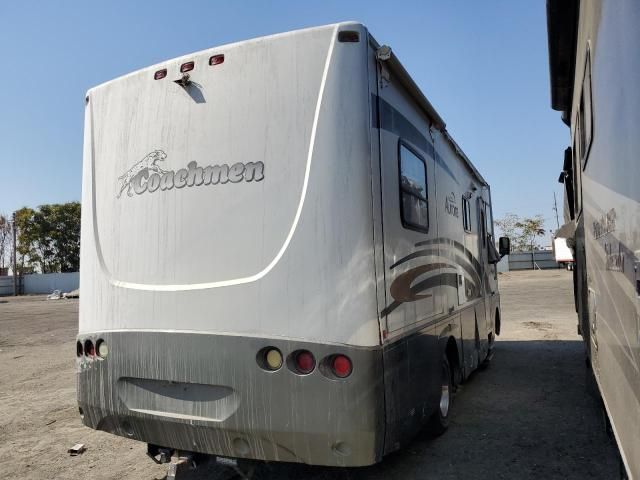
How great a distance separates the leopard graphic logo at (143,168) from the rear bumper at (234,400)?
111cm

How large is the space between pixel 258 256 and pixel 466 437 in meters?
3.09

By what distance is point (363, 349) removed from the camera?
3045mm

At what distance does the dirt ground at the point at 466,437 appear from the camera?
4219 millimetres

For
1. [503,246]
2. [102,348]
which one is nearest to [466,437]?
[102,348]

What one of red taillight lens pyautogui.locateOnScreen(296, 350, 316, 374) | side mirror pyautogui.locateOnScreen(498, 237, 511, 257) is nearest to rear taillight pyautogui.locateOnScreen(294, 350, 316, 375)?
red taillight lens pyautogui.locateOnScreen(296, 350, 316, 374)

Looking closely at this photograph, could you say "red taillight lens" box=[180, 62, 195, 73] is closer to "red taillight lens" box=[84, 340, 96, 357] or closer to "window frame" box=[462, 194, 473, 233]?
"red taillight lens" box=[84, 340, 96, 357]

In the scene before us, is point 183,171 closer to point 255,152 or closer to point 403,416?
point 255,152

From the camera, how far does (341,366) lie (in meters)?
3.05

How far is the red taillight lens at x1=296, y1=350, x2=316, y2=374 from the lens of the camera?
122 inches

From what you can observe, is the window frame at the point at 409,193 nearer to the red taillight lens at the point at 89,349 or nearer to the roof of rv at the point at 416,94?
the roof of rv at the point at 416,94

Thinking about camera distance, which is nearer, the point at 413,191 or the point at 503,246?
the point at 413,191

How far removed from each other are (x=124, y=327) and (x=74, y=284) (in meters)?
47.8

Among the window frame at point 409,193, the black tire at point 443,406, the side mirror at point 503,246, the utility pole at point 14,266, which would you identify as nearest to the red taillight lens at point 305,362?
the window frame at point 409,193

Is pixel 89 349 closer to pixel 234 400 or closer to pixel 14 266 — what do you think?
pixel 234 400
